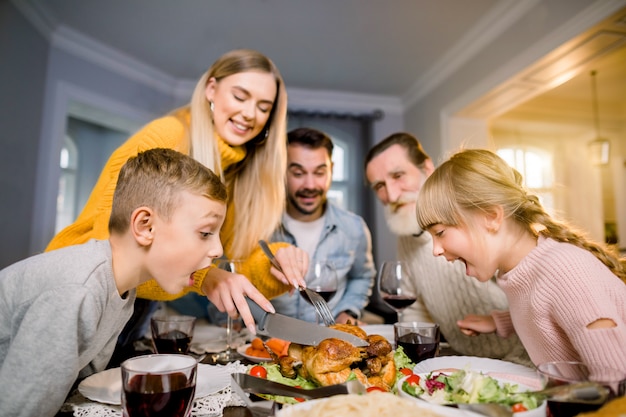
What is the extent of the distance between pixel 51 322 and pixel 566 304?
117 centimetres

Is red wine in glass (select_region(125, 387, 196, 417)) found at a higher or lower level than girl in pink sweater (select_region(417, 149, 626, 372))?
lower

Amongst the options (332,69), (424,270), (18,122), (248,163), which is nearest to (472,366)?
(424,270)

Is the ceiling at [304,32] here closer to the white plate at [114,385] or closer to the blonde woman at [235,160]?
the blonde woman at [235,160]

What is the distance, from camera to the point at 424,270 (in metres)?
2.17

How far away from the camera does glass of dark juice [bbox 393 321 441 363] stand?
1.15m

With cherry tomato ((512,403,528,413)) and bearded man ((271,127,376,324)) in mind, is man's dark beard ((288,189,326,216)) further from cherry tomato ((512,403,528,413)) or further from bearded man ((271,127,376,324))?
cherry tomato ((512,403,528,413))

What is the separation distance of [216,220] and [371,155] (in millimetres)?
1480

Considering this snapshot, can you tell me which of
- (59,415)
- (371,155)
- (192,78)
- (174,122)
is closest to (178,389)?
(59,415)

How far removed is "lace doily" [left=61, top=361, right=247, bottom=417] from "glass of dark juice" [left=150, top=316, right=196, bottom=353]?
10.6 inches

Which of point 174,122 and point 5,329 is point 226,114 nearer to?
point 174,122

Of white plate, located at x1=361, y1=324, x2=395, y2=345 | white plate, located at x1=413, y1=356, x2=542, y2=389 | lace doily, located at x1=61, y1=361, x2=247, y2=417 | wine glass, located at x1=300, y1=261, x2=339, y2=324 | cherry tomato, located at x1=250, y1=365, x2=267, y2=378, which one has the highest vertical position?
wine glass, located at x1=300, y1=261, x2=339, y2=324

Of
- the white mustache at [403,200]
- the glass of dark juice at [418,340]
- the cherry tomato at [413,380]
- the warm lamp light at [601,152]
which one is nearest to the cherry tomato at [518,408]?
the cherry tomato at [413,380]

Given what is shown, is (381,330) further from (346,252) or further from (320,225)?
(320,225)

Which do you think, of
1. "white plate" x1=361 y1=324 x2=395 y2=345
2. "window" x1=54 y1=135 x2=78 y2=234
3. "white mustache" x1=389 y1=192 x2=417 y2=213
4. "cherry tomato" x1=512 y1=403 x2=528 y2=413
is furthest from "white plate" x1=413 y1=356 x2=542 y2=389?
"window" x1=54 y1=135 x2=78 y2=234
